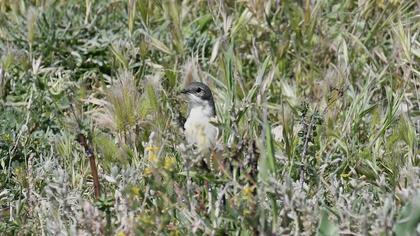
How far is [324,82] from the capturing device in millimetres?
5793

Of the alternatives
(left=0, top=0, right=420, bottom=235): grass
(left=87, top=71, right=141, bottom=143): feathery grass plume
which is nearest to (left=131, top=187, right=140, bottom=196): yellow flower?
(left=0, top=0, right=420, bottom=235): grass

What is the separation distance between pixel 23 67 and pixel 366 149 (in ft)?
7.53

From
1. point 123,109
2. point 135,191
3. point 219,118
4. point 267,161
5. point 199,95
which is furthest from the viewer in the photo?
point 199,95

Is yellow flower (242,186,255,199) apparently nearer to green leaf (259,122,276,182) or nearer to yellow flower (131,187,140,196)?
green leaf (259,122,276,182)

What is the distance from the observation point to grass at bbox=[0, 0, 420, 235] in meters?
3.90

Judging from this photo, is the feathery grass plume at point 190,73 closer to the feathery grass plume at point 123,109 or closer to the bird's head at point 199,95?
the bird's head at point 199,95

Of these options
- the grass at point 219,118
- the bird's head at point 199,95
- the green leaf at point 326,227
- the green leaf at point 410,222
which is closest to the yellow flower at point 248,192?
→ the grass at point 219,118

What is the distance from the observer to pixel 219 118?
584 centimetres

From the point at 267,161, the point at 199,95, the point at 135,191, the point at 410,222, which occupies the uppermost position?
the point at 199,95

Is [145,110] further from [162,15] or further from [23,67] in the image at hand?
[162,15]

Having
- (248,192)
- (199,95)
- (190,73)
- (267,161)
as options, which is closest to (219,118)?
(199,95)

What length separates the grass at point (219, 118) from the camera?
3904 mm

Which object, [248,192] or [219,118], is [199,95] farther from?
[248,192]

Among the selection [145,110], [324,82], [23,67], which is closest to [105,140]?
[145,110]
